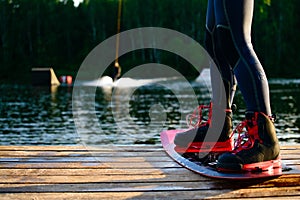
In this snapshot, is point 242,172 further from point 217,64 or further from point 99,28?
point 99,28

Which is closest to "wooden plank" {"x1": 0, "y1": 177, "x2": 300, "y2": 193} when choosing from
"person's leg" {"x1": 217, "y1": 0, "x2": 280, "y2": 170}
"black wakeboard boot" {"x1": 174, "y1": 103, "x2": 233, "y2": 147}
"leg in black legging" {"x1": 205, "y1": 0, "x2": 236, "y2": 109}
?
"person's leg" {"x1": 217, "y1": 0, "x2": 280, "y2": 170}

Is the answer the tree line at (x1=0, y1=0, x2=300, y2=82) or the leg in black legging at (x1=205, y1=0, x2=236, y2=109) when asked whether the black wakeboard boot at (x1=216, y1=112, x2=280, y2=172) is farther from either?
the tree line at (x1=0, y1=0, x2=300, y2=82)

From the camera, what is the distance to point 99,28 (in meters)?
52.1

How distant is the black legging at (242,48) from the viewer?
2.38 meters

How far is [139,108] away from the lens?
14.3m

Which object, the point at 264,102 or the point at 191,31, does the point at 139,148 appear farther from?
the point at 191,31

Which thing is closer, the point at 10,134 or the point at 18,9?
the point at 10,134

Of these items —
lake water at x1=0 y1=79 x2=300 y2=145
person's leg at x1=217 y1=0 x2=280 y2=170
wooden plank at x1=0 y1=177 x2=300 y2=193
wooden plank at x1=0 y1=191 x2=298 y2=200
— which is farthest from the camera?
lake water at x1=0 y1=79 x2=300 y2=145

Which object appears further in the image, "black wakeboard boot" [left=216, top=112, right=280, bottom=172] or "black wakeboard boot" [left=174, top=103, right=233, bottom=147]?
"black wakeboard boot" [left=174, top=103, right=233, bottom=147]

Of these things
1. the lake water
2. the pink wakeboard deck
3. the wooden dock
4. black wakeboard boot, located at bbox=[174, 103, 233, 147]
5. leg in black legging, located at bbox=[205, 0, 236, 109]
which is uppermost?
leg in black legging, located at bbox=[205, 0, 236, 109]

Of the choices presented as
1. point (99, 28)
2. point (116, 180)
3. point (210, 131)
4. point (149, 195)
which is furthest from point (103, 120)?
point (99, 28)

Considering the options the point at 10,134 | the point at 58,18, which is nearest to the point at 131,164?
the point at 10,134

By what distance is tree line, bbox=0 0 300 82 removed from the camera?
45728mm

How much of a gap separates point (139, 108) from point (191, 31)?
1343 inches
